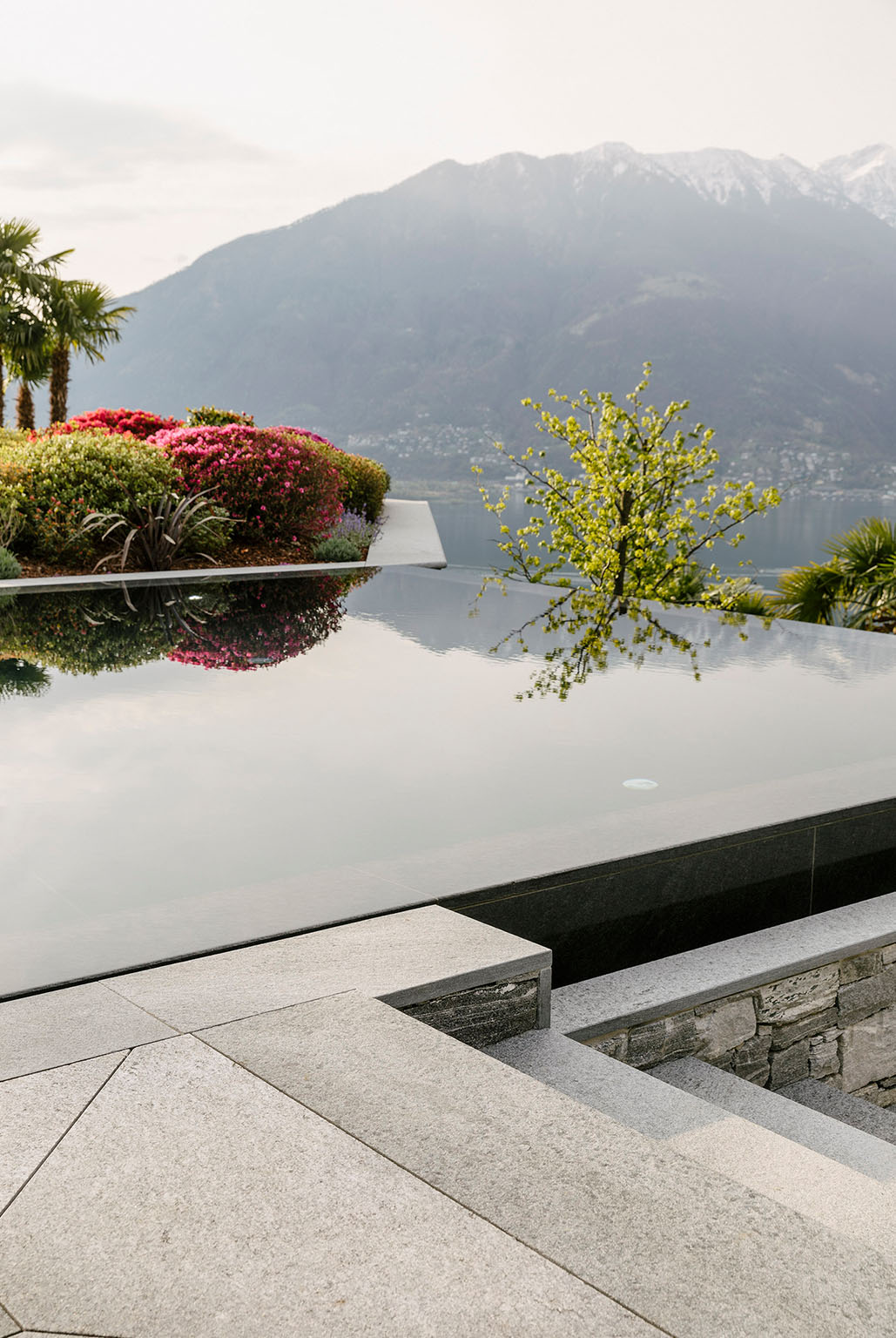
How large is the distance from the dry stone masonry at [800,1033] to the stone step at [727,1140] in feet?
0.53

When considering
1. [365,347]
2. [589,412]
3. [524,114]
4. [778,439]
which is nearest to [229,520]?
[589,412]

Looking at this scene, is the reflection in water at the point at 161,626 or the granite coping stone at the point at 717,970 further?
the reflection in water at the point at 161,626

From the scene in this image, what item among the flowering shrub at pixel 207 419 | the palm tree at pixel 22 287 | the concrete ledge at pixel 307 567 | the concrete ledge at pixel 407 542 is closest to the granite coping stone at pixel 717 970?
the concrete ledge at pixel 307 567

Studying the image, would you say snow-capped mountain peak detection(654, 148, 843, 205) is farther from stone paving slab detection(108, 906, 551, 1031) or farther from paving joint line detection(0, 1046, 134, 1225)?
paving joint line detection(0, 1046, 134, 1225)

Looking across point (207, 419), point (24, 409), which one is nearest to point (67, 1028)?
point (207, 419)

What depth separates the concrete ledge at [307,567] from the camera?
8.47 m

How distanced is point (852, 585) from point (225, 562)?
5.84 meters

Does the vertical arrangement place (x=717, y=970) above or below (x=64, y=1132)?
below

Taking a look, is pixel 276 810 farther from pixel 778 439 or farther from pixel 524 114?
pixel 778 439

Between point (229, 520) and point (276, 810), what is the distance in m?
8.28

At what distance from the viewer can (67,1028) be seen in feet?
6.04

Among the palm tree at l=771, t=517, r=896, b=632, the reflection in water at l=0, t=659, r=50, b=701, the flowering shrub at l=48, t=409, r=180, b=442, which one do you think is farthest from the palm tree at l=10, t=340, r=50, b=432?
the reflection in water at l=0, t=659, r=50, b=701

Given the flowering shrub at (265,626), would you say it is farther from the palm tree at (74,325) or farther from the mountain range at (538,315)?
the mountain range at (538,315)

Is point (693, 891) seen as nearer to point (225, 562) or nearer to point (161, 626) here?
point (161, 626)
